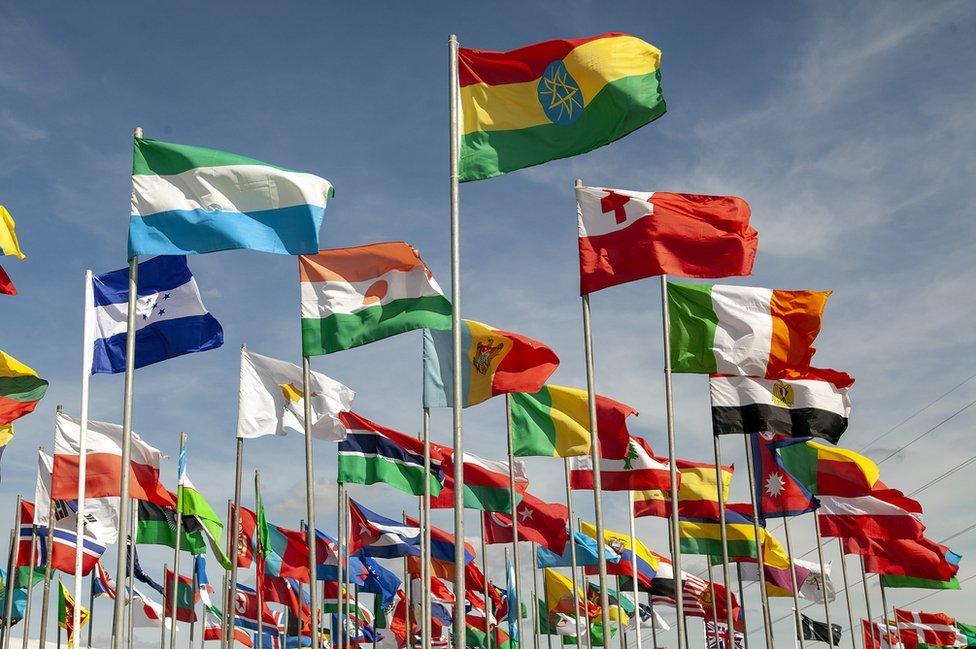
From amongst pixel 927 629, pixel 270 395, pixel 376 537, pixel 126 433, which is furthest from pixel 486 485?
pixel 927 629

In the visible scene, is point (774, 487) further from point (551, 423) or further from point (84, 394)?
point (84, 394)

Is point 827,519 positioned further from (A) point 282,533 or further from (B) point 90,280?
(B) point 90,280

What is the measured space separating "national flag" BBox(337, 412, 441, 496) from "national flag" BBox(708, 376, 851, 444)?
29.4 ft

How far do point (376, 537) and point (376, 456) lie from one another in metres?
7.35

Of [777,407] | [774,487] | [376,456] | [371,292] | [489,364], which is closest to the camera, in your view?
[371,292]

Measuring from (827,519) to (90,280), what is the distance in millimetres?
28192

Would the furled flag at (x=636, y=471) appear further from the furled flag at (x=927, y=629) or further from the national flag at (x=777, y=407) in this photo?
the furled flag at (x=927, y=629)

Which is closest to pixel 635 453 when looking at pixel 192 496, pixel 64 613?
pixel 192 496

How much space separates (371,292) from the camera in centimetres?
2280

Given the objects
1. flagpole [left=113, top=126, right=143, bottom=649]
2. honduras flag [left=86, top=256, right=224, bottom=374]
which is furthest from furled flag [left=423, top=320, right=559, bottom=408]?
→ flagpole [left=113, top=126, right=143, bottom=649]

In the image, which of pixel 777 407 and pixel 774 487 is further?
pixel 774 487

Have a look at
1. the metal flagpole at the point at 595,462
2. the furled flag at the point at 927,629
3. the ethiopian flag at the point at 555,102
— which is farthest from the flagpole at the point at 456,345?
the furled flag at the point at 927,629

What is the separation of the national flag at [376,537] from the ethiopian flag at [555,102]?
2230 cm

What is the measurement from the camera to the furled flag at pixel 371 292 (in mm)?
22500
